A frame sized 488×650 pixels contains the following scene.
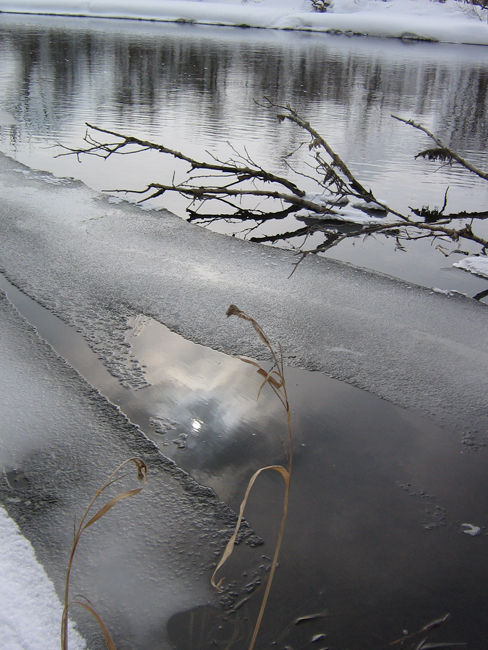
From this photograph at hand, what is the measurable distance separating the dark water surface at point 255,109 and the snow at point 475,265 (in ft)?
0.31

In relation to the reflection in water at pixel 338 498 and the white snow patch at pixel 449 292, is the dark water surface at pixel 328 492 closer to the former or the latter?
the reflection in water at pixel 338 498

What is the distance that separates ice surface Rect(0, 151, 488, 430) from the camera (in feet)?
10.1

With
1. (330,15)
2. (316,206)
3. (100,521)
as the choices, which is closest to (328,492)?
(100,521)

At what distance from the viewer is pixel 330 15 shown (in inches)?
1577

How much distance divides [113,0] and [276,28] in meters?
11.4

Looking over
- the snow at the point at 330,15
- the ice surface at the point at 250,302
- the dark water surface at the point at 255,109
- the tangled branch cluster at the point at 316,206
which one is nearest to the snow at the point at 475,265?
the dark water surface at the point at 255,109

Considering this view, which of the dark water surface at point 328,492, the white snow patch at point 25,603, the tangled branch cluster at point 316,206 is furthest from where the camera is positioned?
the tangled branch cluster at point 316,206

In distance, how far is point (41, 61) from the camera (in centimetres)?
1645

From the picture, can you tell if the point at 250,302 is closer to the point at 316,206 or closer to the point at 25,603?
the point at 25,603

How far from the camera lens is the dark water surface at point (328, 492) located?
1757 millimetres

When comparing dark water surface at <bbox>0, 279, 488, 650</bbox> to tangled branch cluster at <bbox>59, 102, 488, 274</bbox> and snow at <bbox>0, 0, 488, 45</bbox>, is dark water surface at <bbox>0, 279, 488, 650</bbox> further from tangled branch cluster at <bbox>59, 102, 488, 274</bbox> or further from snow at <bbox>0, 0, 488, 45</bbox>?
snow at <bbox>0, 0, 488, 45</bbox>

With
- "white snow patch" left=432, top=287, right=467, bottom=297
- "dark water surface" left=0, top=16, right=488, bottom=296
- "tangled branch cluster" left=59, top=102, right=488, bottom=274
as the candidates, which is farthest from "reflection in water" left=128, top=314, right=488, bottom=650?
"tangled branch cluster" left=59, top=102, right=488, bottom=274

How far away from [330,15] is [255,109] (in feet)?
Result: 108

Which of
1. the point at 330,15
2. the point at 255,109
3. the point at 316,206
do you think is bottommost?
the point at 316,206
